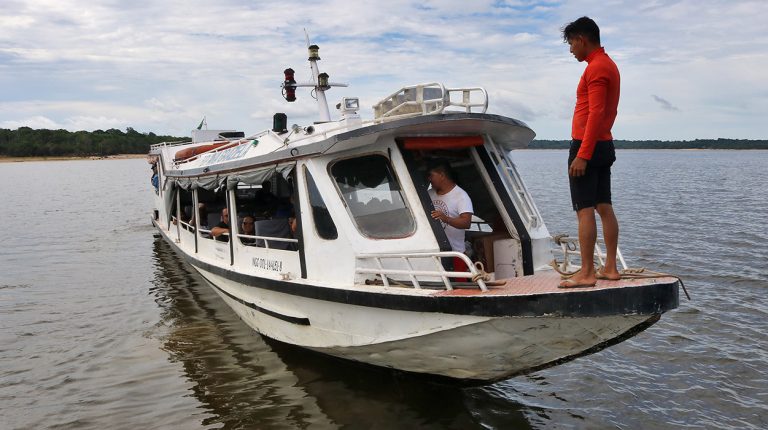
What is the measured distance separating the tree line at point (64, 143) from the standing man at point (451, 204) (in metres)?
108

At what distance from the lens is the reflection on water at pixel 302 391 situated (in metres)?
6.74

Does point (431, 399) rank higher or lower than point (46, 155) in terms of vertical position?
lower

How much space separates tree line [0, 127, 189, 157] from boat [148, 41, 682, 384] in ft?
352

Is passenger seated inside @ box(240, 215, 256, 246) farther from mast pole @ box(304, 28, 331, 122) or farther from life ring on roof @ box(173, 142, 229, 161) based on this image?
life ring on roof @ box(173, 142, 229, 161)

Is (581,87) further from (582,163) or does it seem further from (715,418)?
(715,418)

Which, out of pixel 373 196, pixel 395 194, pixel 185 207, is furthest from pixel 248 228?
pixel 185 207

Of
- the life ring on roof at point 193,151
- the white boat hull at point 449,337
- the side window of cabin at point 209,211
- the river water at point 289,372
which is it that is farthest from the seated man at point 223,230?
the life ring on roof at point 193,151

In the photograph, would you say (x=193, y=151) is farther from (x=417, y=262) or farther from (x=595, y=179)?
(x=595, y=179)

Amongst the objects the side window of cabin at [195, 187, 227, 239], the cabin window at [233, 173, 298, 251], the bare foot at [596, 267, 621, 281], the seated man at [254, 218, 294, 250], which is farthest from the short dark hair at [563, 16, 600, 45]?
the side window of cabin at [195, 187, 227, 239]

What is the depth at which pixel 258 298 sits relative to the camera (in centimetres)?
807

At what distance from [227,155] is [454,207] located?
4196mm

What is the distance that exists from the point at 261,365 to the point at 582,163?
5173 millimetres

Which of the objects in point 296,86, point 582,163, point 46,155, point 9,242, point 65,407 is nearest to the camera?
point 582,163

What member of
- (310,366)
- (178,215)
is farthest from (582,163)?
(178,215)
